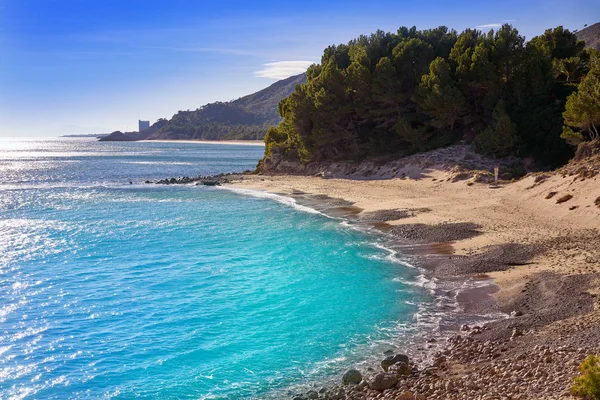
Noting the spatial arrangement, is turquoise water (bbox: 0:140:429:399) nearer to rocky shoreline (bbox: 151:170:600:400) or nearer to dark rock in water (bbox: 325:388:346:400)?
dark rock in water (bbox: 325:388:346:400)

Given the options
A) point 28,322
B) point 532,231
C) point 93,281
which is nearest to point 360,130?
point 532,231

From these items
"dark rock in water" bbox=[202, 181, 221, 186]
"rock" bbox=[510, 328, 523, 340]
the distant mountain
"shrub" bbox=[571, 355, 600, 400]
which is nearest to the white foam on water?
"dark rock in water" bbox=[202, 181, 221, 186]

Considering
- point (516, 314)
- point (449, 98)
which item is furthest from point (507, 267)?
point (449, 98)

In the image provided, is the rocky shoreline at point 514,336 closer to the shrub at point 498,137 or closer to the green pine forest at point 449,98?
the green pine forest at point 449,98

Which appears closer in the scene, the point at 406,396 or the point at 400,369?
the point at 406,396

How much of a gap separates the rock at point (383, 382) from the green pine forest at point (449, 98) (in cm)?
2900

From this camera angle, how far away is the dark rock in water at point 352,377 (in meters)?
11.8

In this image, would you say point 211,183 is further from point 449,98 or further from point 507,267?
point 507,267

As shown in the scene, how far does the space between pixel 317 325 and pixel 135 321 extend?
5.65 m

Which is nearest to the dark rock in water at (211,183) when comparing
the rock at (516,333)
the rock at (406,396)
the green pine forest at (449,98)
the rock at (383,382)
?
the green pine forest at (449,98)

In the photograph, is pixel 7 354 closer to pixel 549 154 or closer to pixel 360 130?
pixel 549 154

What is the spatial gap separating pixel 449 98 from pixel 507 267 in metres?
30.9

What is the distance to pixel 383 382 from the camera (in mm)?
11219

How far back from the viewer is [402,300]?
17.6 m
